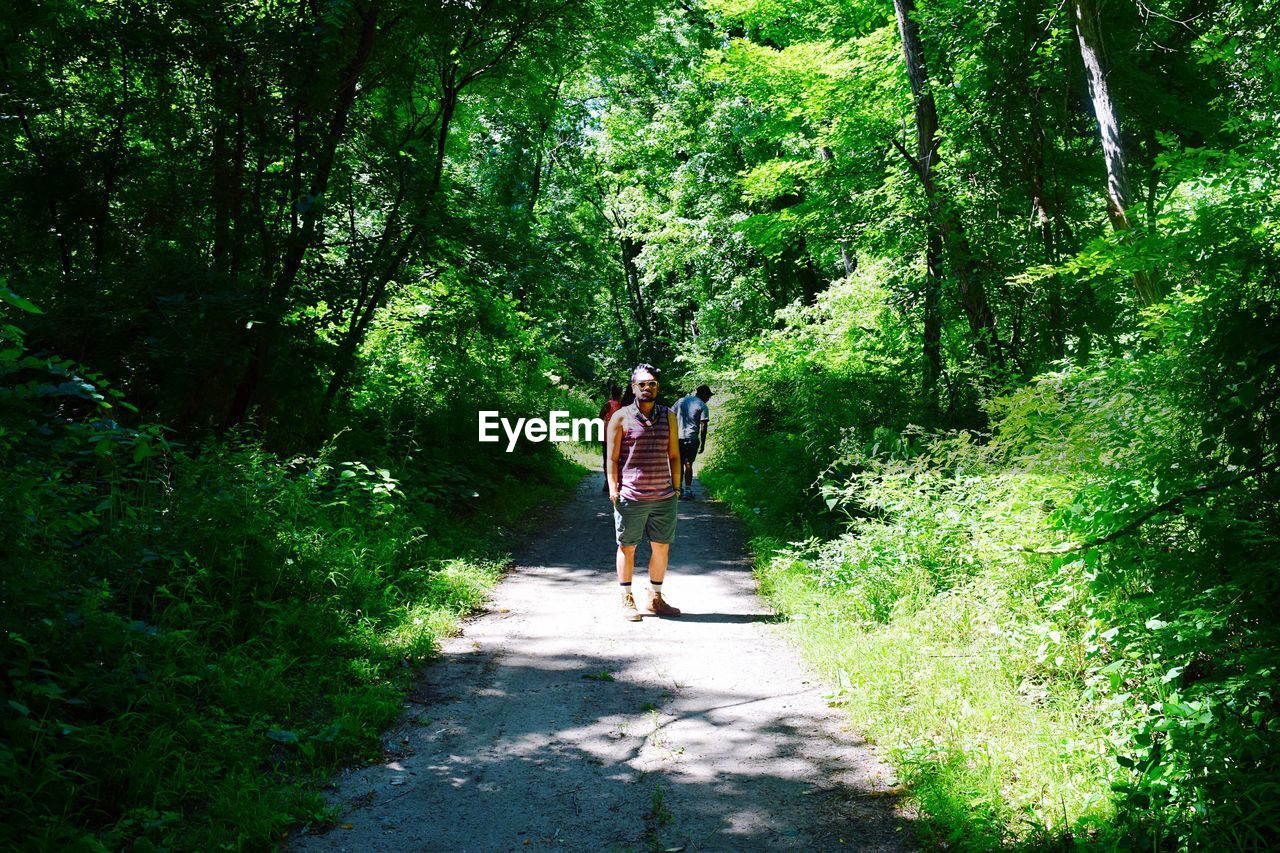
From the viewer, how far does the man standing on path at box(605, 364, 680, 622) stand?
7.80 metres

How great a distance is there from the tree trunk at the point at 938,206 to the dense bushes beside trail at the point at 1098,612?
361cm

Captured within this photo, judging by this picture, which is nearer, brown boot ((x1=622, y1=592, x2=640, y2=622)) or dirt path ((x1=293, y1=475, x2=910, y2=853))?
dirt path ((x1=293, y1=475, x2=910, y2=853))

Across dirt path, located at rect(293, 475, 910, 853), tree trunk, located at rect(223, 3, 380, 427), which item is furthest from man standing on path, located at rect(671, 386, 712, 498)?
tree trunk, located at rect(223, 3, 380, 427)

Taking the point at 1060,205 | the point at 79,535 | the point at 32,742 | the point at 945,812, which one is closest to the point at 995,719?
the point at 945,812

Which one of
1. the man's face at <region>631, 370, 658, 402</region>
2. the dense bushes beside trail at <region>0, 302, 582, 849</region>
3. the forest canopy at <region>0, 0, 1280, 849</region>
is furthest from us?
the man's face at <region>631, 370, 658, 402</region>

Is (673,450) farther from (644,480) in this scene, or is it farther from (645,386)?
(645,386)

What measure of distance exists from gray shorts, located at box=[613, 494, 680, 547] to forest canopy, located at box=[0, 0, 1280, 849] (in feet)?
4.28

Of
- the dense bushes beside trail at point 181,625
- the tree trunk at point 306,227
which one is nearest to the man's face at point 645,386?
the dense bushes beside trail at point 181,625

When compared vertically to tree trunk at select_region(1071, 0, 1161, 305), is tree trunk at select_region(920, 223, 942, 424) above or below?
below

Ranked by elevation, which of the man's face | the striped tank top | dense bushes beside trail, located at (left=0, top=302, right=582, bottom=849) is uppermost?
the man's face

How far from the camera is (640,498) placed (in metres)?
7.83

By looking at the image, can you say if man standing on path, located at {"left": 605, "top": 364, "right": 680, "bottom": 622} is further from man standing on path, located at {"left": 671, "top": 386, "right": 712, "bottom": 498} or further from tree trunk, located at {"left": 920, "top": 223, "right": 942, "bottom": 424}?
man standing on path, located at {"left": 671, "top": 386, "right": 712, "bottom": 498}

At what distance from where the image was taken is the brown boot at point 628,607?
777 centimetres

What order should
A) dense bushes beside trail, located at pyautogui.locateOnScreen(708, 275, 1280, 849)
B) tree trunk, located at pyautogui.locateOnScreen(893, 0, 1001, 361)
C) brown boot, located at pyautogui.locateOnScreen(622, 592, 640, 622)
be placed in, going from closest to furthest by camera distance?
1. dense bushes beside trail, located at pyautogui.locateOnScreen(708, 275, 1280, 849)
2. brown boot, located at pyautogui.locateOnScreen(622, 592, 640, 622)
3. tree trunk, located at pyautogui.locateOnScreen(893, 0, 1001, 361)
